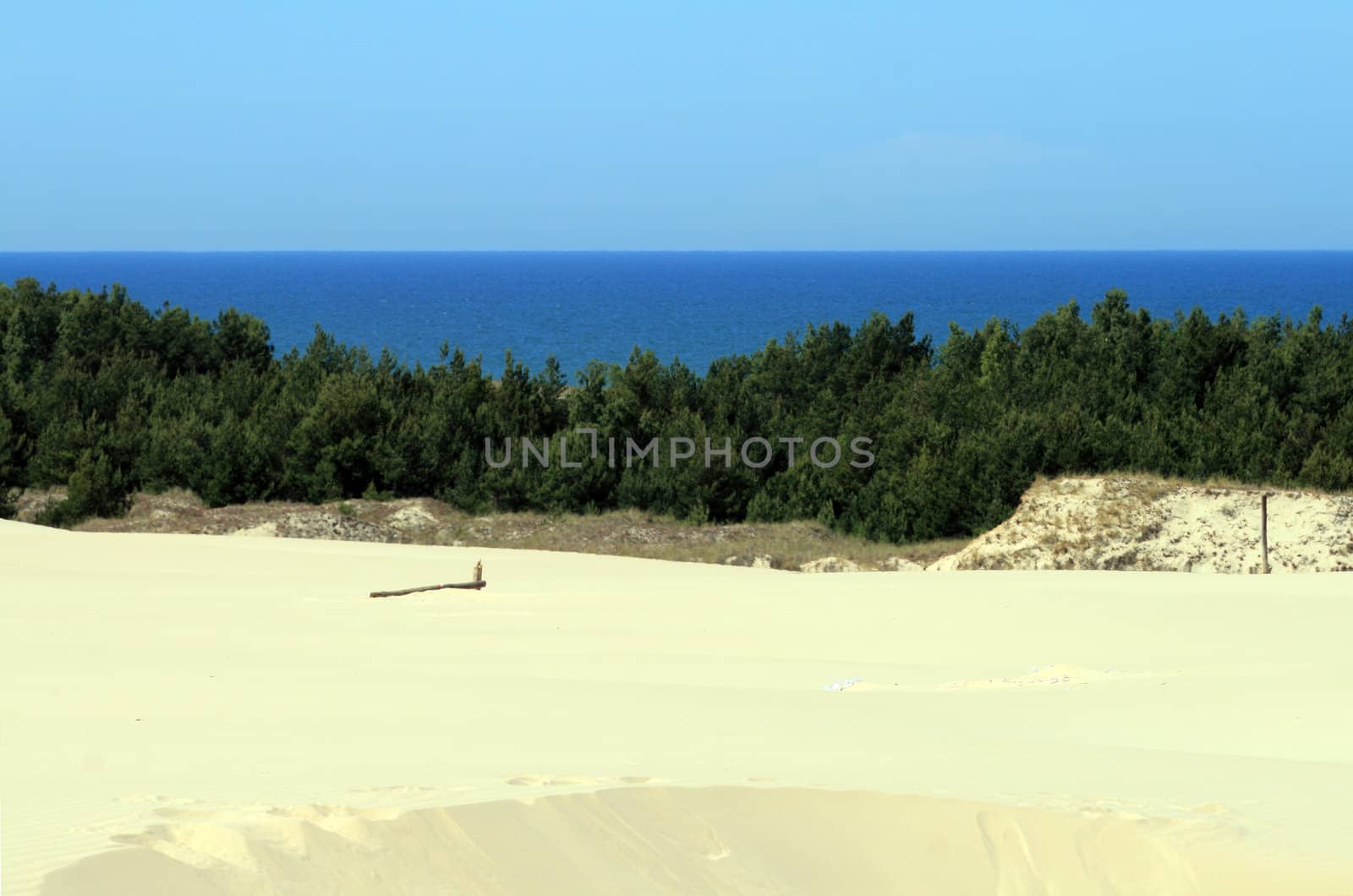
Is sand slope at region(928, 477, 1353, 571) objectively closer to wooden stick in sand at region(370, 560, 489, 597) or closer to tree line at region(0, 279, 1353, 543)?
tree line at region(0, 279, 1353, 543)

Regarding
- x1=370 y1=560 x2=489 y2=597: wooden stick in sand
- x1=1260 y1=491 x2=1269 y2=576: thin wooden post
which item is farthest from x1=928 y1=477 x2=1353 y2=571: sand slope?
x1=370 y1=560 x2=489 y2=597: wooden stick in sand

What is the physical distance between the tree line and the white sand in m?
12.4

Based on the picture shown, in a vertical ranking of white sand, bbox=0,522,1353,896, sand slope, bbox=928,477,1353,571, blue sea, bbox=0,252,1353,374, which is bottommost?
sand slope, bbox=928,477,1353,571

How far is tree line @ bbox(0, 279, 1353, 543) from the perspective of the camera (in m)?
28.8

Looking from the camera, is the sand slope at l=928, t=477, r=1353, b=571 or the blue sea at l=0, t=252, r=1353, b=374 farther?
the blue sea at l=0, t=252, r=1353, b=374

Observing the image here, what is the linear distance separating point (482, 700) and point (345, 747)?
5.94 feet

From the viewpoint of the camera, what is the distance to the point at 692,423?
3322 cm

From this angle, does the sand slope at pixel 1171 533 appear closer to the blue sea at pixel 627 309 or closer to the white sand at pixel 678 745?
the white sand at pixel 678 745

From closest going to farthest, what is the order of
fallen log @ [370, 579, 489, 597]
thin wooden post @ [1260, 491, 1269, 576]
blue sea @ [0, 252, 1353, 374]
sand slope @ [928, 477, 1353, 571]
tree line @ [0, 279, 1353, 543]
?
fallen log @ [370, 579, 489, 597]
thin wooden post @ [1260, 491, 1269, 576]
sand slope @ [928, 477, 1353, 571]
tree line @ [0, 279, 1353, 543]
blue sea @ [0, 252, 1353, 374]

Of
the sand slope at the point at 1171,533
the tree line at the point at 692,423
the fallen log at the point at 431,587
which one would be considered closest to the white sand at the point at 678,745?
the fallen log at the point at 431,587

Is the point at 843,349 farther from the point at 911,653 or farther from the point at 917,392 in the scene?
the point at 911,653

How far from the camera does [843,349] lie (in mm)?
48875

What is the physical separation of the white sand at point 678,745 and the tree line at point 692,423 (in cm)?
1237

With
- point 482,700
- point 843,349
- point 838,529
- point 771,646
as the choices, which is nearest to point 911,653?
point 771,646
